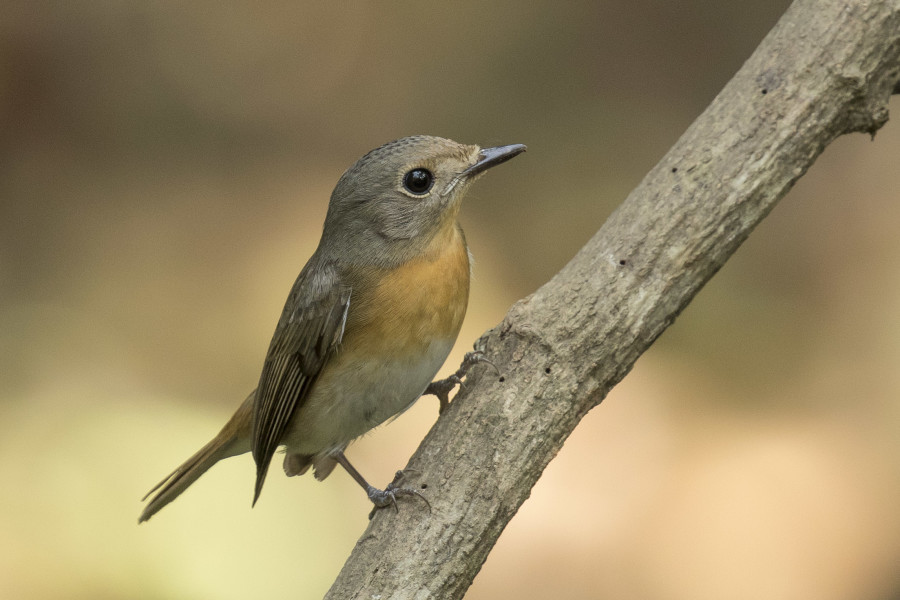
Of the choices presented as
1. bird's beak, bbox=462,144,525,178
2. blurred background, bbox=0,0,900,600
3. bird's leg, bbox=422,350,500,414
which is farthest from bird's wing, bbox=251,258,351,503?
blurred background, bbox=0,0,900,600

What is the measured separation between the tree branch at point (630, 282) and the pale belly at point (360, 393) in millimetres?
384

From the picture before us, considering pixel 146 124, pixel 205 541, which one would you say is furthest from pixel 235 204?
pixel 205 541

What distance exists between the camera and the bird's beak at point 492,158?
2.98m

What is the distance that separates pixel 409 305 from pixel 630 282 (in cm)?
73

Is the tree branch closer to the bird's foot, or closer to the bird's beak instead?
the bird's foot

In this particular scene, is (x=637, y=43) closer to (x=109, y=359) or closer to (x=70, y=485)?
(x=109, y=359)

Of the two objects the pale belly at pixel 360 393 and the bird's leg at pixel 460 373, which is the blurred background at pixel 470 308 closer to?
the pale belly at pixel 360 393

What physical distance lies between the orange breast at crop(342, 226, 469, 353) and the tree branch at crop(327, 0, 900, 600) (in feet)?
1.22

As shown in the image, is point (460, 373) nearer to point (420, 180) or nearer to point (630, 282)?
point (630, 282)

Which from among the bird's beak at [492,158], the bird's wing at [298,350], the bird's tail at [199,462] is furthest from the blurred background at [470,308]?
the bird's beak at [492,158]

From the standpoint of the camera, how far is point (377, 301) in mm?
2914

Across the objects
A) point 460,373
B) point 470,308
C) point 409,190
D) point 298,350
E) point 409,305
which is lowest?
point 460,373

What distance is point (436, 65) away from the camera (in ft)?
20.4

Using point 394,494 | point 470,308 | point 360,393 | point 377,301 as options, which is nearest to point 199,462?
point 360,393
